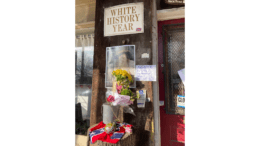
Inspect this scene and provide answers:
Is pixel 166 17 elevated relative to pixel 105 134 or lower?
elevated

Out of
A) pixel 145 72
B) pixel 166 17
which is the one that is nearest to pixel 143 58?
pixel 145 72

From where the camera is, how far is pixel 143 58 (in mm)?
957

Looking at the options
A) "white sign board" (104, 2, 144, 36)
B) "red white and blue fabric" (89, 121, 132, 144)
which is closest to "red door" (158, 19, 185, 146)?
"white sign board" (104, 2, 144, 36)

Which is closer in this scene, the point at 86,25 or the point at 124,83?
the point at 124,83

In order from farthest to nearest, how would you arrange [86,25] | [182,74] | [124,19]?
[86,25] → [124,19] → [182,74]

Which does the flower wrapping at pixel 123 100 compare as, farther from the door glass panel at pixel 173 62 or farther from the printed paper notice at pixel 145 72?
the door glass panel at pixel 173 62

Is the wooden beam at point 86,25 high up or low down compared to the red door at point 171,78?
up

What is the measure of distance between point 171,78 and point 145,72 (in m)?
0.18

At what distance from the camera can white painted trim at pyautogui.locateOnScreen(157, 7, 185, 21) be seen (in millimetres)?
888

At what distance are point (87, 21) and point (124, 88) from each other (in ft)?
2.01

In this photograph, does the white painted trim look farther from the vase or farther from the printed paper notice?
the vase

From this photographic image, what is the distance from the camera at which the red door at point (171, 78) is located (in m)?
0.90

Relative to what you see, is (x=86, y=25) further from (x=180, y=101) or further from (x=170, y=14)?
(x=180, y=101)

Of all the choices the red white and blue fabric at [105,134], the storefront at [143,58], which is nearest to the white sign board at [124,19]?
the storefront at [143,58]
